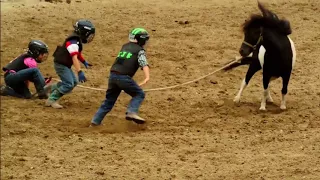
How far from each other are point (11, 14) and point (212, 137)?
28.0ft

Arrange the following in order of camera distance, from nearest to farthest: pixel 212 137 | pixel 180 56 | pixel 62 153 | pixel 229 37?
pixel 62 153 → pixel 212 137 → pixel 180 56 → pixel 229 37

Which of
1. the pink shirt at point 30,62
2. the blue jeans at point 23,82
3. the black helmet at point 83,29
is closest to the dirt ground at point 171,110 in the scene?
the blue jeans at point 23,82

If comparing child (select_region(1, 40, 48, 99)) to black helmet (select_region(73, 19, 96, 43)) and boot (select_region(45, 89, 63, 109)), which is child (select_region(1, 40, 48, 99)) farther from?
black helmet (select_region(73, 19, 96, 43))

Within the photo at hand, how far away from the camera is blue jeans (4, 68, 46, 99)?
34.7 feet

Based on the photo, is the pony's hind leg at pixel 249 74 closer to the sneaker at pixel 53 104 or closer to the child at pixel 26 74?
the sneaker at pixel 53 104

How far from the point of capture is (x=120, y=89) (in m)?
9.24

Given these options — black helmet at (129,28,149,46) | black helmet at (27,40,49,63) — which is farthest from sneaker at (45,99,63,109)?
black helmet at (129,28,149,46)

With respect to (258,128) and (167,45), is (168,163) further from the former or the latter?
(167,45)

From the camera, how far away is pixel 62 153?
8.17 m

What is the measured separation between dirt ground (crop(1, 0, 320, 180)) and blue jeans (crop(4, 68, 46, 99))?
0.23 metres

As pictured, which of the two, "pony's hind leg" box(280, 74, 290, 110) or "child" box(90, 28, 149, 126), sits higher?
"child" box(90, 28, 149, 126)

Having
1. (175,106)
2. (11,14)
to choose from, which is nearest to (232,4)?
(11,14)

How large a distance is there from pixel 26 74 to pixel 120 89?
210cm

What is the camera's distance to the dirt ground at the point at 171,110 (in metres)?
7.67
